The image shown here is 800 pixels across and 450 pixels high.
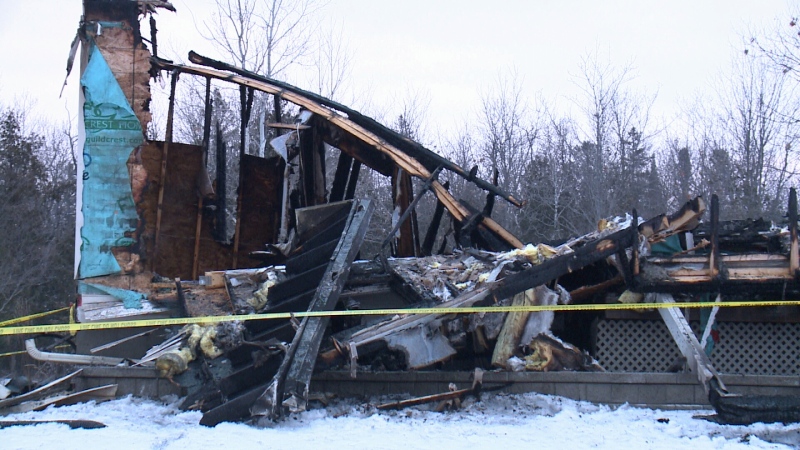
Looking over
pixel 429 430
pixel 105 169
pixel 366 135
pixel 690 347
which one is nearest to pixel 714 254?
pixel 690 347

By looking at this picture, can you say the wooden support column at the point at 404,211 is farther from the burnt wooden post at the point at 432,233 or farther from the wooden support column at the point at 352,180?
the wooden support column at the point at 352,180

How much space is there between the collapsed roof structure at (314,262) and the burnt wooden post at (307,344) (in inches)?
0.7

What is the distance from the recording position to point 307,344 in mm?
5574

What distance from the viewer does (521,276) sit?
639 centimetres

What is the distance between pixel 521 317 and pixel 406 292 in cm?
144

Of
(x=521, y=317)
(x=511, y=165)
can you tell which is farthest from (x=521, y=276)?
(x=511, y=165)

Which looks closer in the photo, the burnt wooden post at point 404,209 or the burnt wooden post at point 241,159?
the burnt wooden post at point 404,209

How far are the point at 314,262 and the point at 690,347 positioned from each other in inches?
141

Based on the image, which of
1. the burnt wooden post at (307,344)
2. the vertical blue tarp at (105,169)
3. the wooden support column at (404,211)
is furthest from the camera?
the wooden support column at (404,211)

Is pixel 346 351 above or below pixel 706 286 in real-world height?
below

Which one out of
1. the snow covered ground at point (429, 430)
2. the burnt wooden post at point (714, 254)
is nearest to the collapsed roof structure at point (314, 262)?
the burnt wooden post at point (714, 254)

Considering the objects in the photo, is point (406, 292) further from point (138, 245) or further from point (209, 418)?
point (138, 245)

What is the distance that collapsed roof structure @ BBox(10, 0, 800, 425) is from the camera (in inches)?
242

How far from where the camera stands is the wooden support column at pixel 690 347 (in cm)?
545
